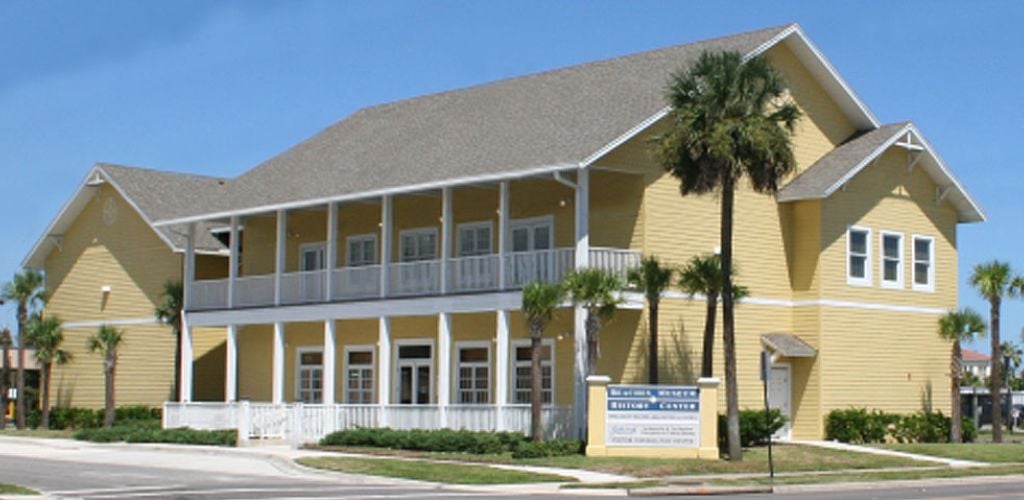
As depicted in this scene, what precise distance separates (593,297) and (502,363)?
3.60 meters

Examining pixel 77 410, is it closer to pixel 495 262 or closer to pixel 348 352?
pixel 348 352

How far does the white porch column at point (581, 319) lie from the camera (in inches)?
1380

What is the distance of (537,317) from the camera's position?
3419 cm

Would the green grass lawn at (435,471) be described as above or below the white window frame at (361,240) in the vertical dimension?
below

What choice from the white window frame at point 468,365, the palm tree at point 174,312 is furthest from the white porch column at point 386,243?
the palm tree at point 174,312

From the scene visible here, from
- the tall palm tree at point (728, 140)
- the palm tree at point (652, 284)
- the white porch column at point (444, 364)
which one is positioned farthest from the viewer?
the white porch column at point (444, 364)

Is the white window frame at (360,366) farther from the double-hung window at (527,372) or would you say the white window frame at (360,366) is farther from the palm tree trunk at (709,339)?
the palm tree trunk at (709,339)

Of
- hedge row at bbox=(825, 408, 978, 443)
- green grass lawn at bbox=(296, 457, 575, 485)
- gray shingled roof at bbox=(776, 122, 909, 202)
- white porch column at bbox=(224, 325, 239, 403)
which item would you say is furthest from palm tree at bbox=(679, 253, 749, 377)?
white porch column at bbox=(224, 325, 239, 403)

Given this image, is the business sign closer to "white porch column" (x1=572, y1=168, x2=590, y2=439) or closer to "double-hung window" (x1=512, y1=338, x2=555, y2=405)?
"white porch column" (x1=572, y1=168, x2=590, y2=439)

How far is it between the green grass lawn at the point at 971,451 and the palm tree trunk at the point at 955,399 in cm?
170

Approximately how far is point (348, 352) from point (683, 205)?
12.3 m

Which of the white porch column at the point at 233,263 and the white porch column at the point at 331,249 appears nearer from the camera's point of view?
the white porch column at the point at 331,249

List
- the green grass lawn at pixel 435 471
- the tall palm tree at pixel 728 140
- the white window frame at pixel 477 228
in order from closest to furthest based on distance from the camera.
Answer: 1. the green grass lawn at pixel 435 471
2. the tall palm tree at pixel 728 140
3. the white window frame at pixel 477 228

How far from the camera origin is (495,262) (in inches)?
1492
